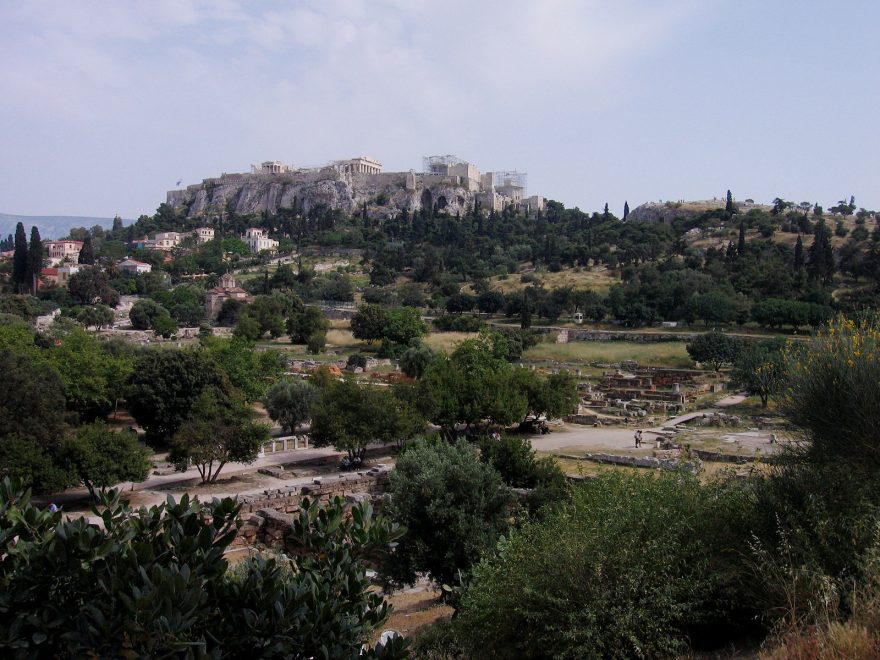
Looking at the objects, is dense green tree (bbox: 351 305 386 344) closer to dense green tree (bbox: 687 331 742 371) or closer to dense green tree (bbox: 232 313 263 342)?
dense green tree (bbox: 232 313 263 342)

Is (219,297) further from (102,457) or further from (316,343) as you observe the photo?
(102,457)

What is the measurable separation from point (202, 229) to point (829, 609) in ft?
421

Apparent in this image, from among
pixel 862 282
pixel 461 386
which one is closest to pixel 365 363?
pixel 461 386

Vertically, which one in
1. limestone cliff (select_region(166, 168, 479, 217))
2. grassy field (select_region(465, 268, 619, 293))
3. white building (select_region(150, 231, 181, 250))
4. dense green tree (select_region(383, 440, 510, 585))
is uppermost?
limestone cliff (select_region(166, 168, 479, 217))

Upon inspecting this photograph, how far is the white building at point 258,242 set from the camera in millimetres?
110688

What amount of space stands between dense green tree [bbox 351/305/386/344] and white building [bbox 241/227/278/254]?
57.1 metres

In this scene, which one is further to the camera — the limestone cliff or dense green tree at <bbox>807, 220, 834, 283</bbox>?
the limestone cliff

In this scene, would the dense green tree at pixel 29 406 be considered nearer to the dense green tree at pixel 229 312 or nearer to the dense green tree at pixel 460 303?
the dense green tree at pixel 460 303

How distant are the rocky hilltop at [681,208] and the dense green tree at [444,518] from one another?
317 feet

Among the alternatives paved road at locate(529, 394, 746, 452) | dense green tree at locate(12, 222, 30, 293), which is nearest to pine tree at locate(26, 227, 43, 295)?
dense green tree at locate(12, 222, 30, 293)

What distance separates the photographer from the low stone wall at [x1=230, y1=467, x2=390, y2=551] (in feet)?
49.9

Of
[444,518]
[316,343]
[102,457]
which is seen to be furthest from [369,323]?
[444,518]

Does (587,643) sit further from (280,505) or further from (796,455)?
(280,505)

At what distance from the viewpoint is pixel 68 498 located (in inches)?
709
